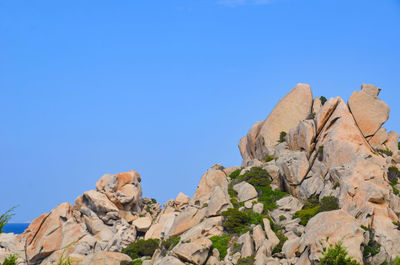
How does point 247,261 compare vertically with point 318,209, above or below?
below

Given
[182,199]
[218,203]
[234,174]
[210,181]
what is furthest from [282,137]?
[182,199]

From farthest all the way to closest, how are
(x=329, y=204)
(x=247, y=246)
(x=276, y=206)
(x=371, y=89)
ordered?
(x=371, y=89), (x=276, y=206), (x=329, y=204), (x=247, y=246)

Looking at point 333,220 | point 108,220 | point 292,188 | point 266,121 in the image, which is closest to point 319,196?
point 292,188

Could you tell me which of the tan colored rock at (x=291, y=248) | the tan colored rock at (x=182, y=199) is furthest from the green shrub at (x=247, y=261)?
the tan colored rock at (x=182, y=199)

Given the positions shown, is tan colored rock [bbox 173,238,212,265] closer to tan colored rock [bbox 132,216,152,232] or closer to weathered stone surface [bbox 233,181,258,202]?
weathered stone surface [bbox 233,181,258,202]

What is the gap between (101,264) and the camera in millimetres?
57000

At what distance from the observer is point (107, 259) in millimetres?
58375

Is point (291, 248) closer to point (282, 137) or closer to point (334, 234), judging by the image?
point (334, 234)

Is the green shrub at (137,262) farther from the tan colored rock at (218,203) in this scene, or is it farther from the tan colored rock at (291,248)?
the tan colored rock at (291,248)

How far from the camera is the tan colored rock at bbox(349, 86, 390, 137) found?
2717 inches

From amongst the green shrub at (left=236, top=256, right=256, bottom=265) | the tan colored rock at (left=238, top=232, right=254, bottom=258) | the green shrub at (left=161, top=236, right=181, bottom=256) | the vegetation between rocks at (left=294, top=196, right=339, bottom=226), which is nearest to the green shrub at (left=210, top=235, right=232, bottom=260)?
the tan colored rock at (left=238, top=232, right=254, bottom=258)

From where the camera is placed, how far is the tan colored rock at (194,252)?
51.0 metres

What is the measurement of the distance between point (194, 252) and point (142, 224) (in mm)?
31657

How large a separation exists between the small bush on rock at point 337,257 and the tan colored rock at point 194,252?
51.0 ft
